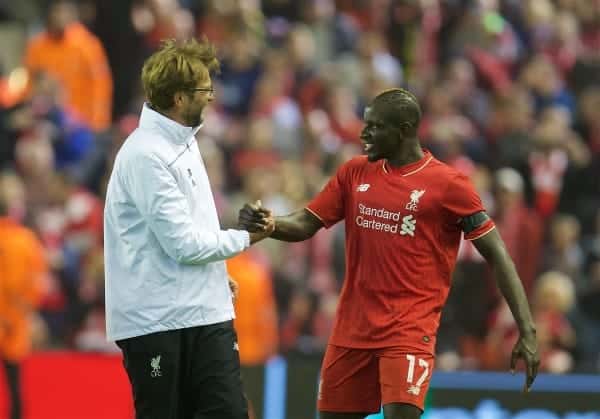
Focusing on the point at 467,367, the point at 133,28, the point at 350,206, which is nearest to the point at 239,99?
the point at 133,28

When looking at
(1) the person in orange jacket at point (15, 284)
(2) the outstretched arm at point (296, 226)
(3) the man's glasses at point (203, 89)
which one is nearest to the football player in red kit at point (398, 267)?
(2) the outstretched arm at point (296, 226)

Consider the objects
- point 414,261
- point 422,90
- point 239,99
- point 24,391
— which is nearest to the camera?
point 414,261

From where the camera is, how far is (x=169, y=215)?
6570 mm

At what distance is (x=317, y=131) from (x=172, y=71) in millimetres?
7376

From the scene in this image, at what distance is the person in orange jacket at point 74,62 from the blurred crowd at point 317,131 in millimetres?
19

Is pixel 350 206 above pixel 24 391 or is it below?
above

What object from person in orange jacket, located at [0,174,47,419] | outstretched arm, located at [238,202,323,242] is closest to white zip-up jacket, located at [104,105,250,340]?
outstretched arm, located at [238,202,323,242]

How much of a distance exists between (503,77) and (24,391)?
23.2ft

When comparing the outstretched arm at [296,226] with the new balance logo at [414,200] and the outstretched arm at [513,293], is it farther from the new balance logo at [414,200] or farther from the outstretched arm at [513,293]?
the outstretched arm at [513,293]

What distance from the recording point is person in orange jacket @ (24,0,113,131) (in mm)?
13703

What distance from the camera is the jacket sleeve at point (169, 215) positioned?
6574 millimetres

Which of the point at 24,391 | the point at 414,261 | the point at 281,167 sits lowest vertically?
the point at 24,391

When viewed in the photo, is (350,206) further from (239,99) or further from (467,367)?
(239,99)

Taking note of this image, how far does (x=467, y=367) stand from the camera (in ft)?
40.2
